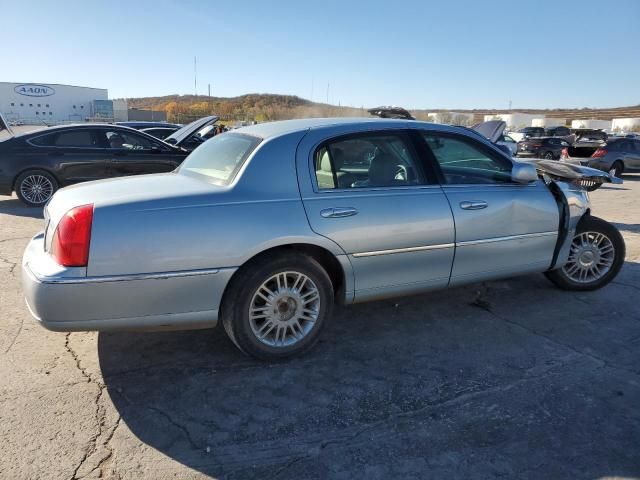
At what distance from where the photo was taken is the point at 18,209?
8734 mm

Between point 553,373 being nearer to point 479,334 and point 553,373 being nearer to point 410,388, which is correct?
point 479,334

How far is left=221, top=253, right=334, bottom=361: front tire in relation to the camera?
125 inches

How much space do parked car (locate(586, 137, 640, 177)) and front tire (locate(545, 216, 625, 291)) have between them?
13.7 m

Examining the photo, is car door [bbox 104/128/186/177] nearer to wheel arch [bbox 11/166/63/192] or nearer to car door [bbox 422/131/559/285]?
wheel arch [bbox 11/166/63/192]

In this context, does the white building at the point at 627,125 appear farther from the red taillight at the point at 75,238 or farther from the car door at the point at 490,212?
the red taillight at the point at 75,238

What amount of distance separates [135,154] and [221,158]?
20.3 feet

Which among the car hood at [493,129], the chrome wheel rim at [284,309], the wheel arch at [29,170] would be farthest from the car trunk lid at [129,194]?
the car hood at [493,129]

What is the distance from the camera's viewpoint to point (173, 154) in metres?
9.44

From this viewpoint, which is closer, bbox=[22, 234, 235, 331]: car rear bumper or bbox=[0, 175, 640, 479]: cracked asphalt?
bbox=[0, 175, 640, 479]: cracked asphalt

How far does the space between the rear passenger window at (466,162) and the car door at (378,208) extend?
250 mm

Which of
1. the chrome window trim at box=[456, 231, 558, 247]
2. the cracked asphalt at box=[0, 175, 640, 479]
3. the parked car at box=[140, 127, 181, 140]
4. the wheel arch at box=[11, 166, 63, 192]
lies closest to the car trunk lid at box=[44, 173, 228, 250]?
the cracked asphalt at box=[0, 175, 640, 479]

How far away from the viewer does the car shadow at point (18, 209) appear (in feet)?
27.1

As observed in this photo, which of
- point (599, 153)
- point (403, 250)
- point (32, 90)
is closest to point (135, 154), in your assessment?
point (403, 250)

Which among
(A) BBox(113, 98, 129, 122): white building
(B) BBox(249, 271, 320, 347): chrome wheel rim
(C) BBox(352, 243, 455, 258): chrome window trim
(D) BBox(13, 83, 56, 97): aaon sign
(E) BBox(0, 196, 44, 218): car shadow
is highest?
(D) BBox(13, 83, 56, 97): aaon sign
